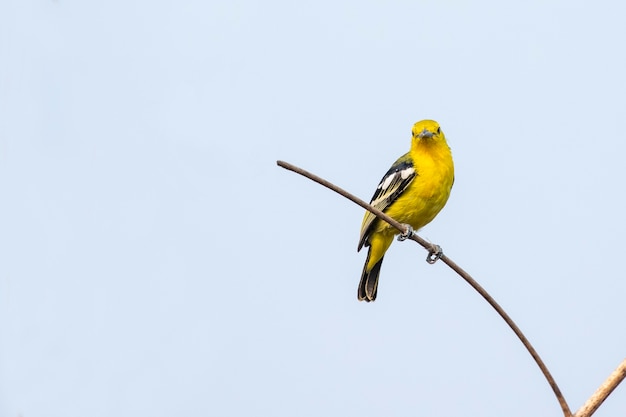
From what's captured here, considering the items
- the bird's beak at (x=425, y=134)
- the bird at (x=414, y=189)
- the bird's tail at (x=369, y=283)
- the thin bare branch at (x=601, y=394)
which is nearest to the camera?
the thin bare branch at (x=601, y=394)

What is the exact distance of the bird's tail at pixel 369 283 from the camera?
866 cm

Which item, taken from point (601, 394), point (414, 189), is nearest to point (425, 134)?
point (414, 189)

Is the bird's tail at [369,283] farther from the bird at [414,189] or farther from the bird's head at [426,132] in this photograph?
the bird's head at [426,132]

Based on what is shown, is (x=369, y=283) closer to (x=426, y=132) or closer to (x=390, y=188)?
(x=390, y=188)

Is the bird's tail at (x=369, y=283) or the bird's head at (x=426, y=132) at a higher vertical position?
the bird's head at (x=426, y=132)

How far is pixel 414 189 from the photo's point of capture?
8.01 m

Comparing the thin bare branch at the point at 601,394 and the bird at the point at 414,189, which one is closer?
the thin bare branch at the point at 601,394

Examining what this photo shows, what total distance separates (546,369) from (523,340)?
0.14m

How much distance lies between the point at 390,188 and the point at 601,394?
5.18m

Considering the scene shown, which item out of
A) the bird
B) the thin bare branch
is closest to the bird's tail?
the bird

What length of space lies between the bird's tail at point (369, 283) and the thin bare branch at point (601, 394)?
18.1ft

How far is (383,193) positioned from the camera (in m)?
8.29

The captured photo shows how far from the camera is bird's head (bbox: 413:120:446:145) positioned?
8258 millimetres

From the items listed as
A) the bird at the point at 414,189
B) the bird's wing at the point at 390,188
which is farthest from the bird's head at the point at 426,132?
the bird's wing at the point at 390,188
